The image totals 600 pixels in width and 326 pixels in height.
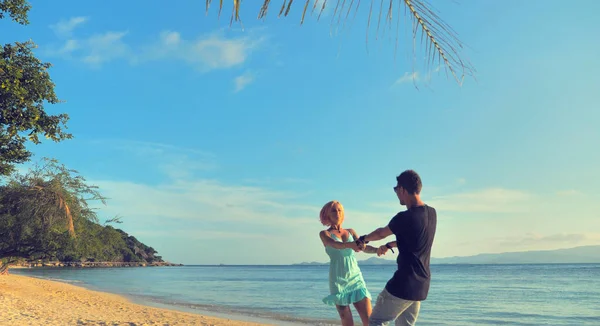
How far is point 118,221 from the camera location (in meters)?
24.2

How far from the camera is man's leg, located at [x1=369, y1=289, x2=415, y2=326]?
321 centimetres

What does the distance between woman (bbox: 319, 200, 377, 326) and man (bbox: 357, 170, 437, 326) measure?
71 centimetres

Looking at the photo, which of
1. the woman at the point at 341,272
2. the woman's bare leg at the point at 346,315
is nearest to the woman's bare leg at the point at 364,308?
the woman at the point at 341,272

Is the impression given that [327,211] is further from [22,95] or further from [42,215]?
[42,215]

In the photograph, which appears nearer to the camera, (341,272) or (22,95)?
(341,272)

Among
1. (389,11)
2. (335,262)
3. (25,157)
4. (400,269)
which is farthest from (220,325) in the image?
(389,11)

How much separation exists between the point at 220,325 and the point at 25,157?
7.08 m

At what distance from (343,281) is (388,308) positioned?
2.84 ft

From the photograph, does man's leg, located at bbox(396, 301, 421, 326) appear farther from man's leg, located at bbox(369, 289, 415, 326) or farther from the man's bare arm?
the man's bare arm

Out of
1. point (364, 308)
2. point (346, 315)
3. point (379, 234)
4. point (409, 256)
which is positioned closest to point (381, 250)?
point (379, 234)

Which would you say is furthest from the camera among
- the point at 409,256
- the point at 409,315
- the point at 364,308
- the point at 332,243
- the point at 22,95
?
the point at 22,95

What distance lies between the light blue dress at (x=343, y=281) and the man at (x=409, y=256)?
2.33 ft

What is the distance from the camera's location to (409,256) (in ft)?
10.5

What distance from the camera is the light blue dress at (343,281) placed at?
4.02 m
